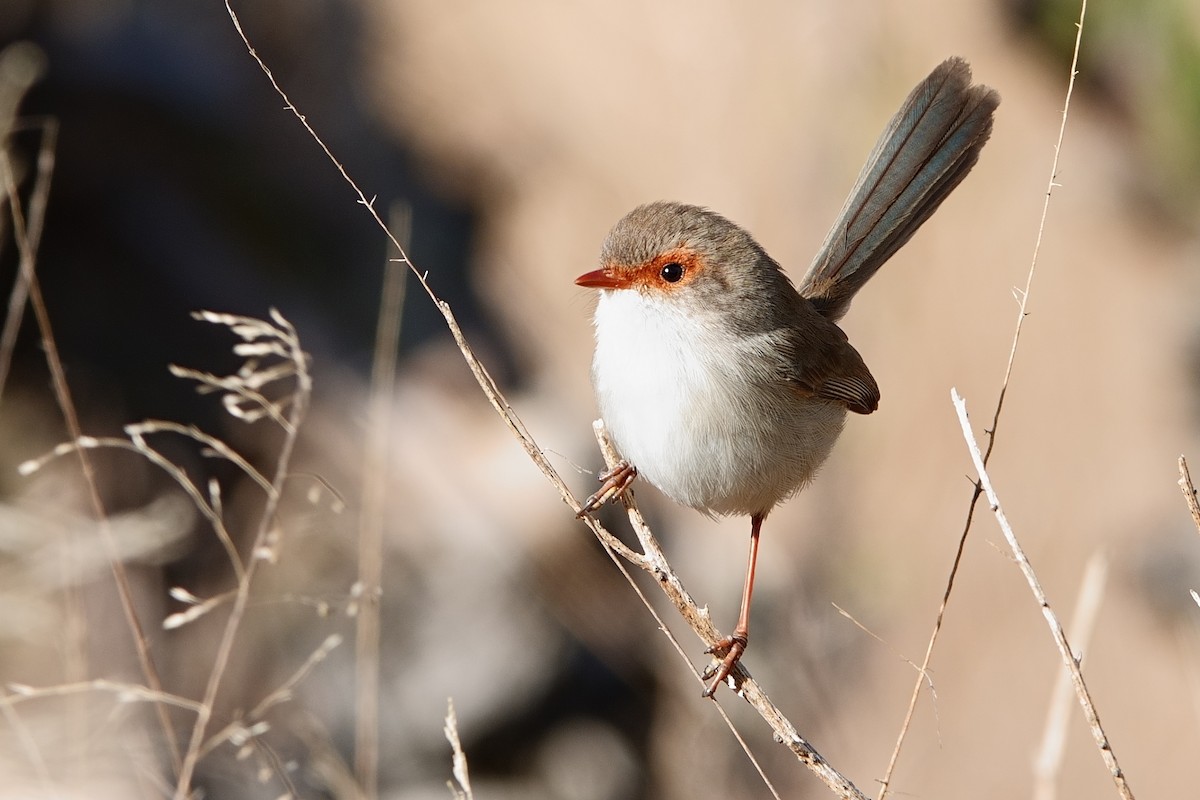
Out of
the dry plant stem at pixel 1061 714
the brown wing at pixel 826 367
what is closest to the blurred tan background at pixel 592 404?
the brown wing at pixel 826 367

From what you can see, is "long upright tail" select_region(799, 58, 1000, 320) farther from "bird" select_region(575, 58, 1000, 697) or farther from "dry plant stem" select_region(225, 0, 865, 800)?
"dry plant stem" select_region(225, 0, 865, 800)

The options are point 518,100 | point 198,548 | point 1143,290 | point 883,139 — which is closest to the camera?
point 883,139

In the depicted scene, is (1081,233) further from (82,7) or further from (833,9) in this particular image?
(82,7)

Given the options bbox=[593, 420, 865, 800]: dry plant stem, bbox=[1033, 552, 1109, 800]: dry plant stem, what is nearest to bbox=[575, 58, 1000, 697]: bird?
bbox=[593, 420, 865, 800]: dry plant stem

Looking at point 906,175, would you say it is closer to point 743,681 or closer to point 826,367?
point 826,367

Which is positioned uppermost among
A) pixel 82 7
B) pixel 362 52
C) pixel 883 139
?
pixel 883 139

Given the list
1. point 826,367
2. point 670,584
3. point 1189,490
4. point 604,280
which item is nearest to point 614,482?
point 604,280

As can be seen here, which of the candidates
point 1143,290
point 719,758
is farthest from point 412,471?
point 1143,290
